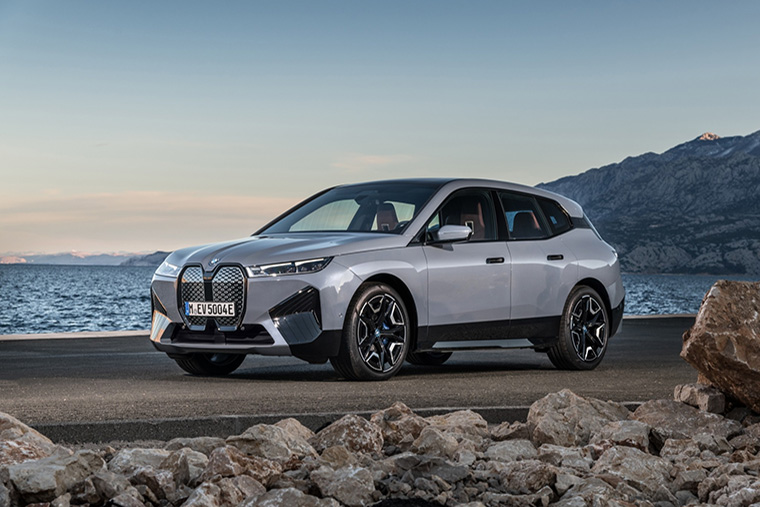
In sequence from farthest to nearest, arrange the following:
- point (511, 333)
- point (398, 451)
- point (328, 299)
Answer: point (511, 333)
point (328, 299)
point (398, 451)

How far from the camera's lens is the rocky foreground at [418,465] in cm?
393

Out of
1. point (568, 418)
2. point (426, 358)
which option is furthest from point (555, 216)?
point (568, 418)

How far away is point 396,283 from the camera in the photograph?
8.72 m

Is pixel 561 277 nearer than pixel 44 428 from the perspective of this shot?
No

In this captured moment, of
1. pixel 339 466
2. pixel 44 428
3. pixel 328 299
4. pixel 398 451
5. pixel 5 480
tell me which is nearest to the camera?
pixel 5 480

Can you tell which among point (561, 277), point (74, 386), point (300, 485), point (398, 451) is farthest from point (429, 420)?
point (561, 277)

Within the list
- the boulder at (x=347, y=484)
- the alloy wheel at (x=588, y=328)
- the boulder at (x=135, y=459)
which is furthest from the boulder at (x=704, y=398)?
the alloy wheel at (x=588, y=328)

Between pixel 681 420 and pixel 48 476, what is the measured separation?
365 cm

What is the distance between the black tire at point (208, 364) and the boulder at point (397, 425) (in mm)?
4088

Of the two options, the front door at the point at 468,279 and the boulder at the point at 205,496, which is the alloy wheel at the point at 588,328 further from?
the boulder at the point at 205,496

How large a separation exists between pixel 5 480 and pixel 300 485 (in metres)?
1.13

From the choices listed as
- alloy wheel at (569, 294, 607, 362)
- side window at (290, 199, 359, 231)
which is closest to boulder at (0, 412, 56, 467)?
side window at (290, 199, 359, 231)

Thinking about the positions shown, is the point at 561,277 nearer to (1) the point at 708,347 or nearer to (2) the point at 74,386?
(1) the point at 708,347

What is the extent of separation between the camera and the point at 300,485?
13.3ft
